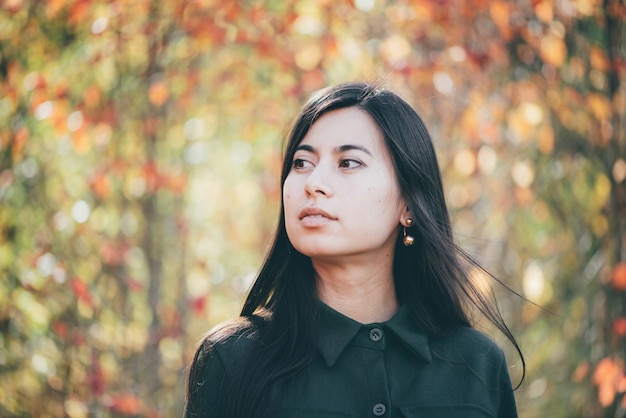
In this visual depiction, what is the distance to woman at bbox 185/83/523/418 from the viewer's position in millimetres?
2156

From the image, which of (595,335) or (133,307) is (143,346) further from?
(595,335)

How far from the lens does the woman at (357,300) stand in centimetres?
216

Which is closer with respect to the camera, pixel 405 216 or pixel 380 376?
pixel 380 376

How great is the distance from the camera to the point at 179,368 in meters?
4.70

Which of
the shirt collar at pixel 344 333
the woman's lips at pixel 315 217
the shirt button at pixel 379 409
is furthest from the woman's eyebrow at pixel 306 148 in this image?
the shirt button at pixel 379 409

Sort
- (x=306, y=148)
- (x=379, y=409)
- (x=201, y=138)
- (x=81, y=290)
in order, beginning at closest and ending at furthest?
(x=379, y=409), (x=306, y=148), (x=81, y=290), (x=201, y=138)

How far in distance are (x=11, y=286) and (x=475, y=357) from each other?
2512mm

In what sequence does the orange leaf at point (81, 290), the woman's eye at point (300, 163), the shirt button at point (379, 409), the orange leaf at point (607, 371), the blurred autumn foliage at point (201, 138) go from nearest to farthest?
the shirt button at point (379, 409) < the woman's eye at point (300, 163) < the orange leaf at point (607, 371) < the blurred autumn foliage at point (201, 138) < the orange leaf at point (81, 290)

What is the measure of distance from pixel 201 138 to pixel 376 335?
3.40 m

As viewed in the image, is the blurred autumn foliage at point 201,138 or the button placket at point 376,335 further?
the blurred autumn foliage at point 201,138

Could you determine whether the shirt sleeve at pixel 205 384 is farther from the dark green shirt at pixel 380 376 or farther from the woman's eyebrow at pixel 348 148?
the woman's eyebrow at pixel 348 148

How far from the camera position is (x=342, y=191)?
219cm

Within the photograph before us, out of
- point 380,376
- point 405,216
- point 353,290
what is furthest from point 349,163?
point 380,376

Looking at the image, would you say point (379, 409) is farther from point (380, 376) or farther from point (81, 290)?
point (81, 290)
